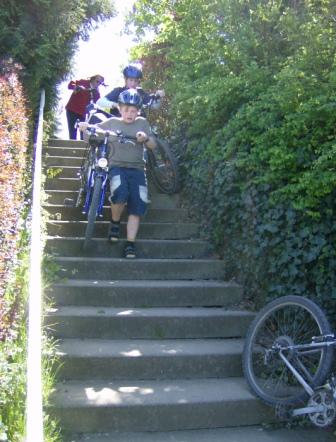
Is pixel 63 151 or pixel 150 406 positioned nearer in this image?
pixel 150 406

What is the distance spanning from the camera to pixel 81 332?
4402 mm

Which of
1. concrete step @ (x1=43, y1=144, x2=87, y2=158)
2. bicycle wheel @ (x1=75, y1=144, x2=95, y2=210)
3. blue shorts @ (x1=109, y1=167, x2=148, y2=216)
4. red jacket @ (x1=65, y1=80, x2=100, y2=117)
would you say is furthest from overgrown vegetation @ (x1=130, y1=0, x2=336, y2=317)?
red jacket @ (x1=65, y1=80, x2=100, y2=117)

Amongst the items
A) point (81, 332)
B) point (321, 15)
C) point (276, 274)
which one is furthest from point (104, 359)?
point (321, 15)

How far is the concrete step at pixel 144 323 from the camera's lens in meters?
4.40

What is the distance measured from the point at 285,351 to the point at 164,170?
3.49 metres

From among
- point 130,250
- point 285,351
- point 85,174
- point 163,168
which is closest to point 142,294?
point 130,250

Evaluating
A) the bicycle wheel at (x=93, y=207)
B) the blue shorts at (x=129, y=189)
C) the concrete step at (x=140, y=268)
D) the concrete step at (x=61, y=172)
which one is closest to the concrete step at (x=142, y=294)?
the concrete step at (x=140, y=268)

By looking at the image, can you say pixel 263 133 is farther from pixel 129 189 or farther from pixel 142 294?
pixel 142 294

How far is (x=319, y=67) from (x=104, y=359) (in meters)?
3.00

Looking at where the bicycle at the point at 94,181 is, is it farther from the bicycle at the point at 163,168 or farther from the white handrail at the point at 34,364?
the white handrail at the point at 34,364

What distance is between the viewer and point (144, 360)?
4.10 meters

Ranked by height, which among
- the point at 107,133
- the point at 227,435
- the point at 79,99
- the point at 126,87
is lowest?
the point at 227,435

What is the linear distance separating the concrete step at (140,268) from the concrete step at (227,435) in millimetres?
1859

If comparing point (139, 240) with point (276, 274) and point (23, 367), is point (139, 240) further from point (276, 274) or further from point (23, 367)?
point (23, 367)
